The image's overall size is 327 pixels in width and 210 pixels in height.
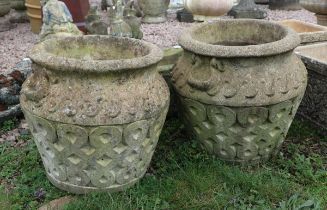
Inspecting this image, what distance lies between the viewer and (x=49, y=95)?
2.52 metres

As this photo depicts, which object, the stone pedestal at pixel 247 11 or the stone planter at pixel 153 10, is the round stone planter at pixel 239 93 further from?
the stone pedestal at pixel 247 11

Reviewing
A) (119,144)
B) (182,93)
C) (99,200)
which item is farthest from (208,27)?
(99,200)

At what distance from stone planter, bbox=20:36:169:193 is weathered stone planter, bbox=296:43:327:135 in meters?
1.43

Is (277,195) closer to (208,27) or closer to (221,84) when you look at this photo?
(221,84)

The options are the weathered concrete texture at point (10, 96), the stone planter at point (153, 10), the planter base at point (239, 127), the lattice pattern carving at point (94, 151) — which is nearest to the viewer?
the lattice pattern carving at point (94, 151)

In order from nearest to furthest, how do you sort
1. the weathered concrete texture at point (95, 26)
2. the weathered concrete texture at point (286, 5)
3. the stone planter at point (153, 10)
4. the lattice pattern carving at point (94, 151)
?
the lattice pattern carving at point (94, 151)
the weathered concrete texture at point (95, 26)
the stone planter at point (153, 10)
the weathered concrete texture at point (286, 5)

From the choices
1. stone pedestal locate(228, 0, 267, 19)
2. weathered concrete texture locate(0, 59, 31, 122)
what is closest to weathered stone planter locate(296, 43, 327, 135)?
weathered concrete texture locate(0, 59, 31, 122)

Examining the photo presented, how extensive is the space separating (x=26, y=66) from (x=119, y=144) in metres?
2.50

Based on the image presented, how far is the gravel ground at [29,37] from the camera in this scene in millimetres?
6266

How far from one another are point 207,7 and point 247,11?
3.65ft

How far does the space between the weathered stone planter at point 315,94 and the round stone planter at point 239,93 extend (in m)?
0.51

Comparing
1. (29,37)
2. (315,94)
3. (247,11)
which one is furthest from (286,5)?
(315,94)

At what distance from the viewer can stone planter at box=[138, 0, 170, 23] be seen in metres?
8.09

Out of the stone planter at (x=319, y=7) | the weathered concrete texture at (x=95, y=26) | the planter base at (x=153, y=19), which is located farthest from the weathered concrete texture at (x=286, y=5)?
the weathered concrete texture at (x=95, y=26)
